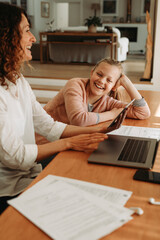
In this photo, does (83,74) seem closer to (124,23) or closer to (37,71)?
(37,71)

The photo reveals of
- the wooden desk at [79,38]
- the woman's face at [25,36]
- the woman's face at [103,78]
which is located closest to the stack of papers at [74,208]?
the woman's face at [25,36]

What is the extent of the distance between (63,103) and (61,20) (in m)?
10.3

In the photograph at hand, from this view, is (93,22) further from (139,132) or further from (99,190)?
(99,190)

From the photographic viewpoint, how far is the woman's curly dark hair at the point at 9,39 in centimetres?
121

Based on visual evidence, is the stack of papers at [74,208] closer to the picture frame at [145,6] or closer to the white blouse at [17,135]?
the white blouse at [17,135]

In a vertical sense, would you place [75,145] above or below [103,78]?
below

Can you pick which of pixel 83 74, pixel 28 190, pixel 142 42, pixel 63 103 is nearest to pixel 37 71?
pixel 83 74

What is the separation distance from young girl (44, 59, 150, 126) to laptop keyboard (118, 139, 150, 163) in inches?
17.8

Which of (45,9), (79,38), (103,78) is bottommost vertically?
(103,78)

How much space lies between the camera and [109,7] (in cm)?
1123

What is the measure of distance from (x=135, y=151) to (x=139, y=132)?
288mm

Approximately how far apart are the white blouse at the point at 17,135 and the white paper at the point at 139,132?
0.32 m

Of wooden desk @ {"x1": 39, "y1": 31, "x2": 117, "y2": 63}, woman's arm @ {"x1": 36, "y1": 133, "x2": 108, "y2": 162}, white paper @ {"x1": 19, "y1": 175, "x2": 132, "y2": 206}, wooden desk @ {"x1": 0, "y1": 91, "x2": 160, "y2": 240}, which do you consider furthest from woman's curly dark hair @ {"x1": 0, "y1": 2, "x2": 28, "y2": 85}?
wooden desk @ {"x1": 39, "y1": 31, "x2": 117, "y2": 63}

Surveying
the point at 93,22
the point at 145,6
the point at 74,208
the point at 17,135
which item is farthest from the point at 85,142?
the point at 145,6
